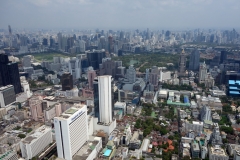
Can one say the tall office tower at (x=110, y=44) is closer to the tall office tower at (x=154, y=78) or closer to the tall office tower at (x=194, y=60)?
the tall office tower at (x=194, y=60)

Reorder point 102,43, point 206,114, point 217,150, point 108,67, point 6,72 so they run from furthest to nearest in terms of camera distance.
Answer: point 102,43 → point 108,67 → point 6,72 → point 206,114 → point 217,150

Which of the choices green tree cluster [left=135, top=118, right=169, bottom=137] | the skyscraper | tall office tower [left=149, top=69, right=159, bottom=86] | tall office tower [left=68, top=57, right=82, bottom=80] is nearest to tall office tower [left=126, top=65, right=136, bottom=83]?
tall office tower [left=149, top=69, right=159, bottom=86]

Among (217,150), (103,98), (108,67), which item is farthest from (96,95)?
(108,67)

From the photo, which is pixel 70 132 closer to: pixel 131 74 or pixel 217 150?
pixel 217 150

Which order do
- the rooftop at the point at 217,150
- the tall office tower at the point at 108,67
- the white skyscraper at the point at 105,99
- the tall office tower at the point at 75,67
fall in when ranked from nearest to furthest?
the rooftop at the point at 217,150 → the white skyscraper at the point at 105,99 → the tall office tower at the point at 108,67 → the tall office tower at the point at 75,67

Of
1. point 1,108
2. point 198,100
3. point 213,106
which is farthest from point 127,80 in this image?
point 1,108

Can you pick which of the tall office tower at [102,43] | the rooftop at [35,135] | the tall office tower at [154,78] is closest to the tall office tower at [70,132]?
the rooftop at [35,135]

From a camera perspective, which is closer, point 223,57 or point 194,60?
point 194,60
